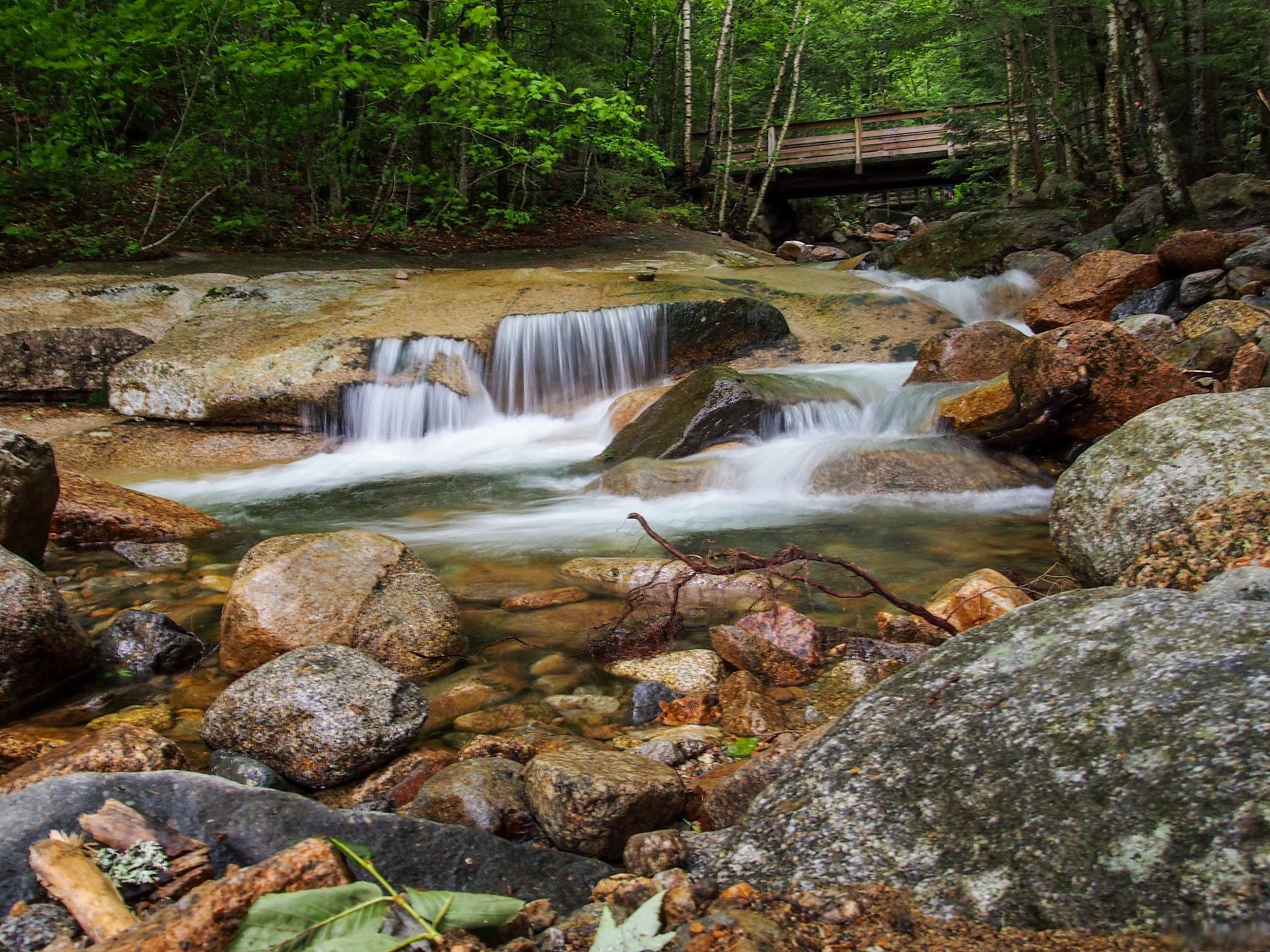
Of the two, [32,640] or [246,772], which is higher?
[32,640]

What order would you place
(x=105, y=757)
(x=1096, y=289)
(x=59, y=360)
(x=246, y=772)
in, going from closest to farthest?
(x=105, y=757) < (x=246, y=772) < (x=59, y=360) < (x=1096, y=289)

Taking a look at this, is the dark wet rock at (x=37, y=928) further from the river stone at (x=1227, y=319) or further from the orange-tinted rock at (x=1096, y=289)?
the orange-tinted rock at (x=1096, y=289)

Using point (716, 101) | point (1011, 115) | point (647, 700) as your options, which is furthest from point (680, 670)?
point (716, 101)

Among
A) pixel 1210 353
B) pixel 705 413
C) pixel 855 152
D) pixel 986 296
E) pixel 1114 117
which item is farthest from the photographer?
pixel 855 152

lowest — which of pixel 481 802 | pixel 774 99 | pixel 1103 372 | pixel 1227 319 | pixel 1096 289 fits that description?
pixel 481 802

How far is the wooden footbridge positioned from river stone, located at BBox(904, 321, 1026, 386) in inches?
546

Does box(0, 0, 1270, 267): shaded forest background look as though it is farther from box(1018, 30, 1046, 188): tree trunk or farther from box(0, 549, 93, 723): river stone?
box(0, 549, 93, 723): river stone

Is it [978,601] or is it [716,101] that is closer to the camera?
[978,601]

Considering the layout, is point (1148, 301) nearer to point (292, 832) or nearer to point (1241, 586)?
point (1241, 586)

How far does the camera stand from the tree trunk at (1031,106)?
1442 cm

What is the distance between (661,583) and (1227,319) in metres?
6.03

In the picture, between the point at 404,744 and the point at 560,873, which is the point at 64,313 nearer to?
the point at 404,744

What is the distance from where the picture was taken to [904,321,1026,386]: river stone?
861 cm

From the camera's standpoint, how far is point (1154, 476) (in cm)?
357
